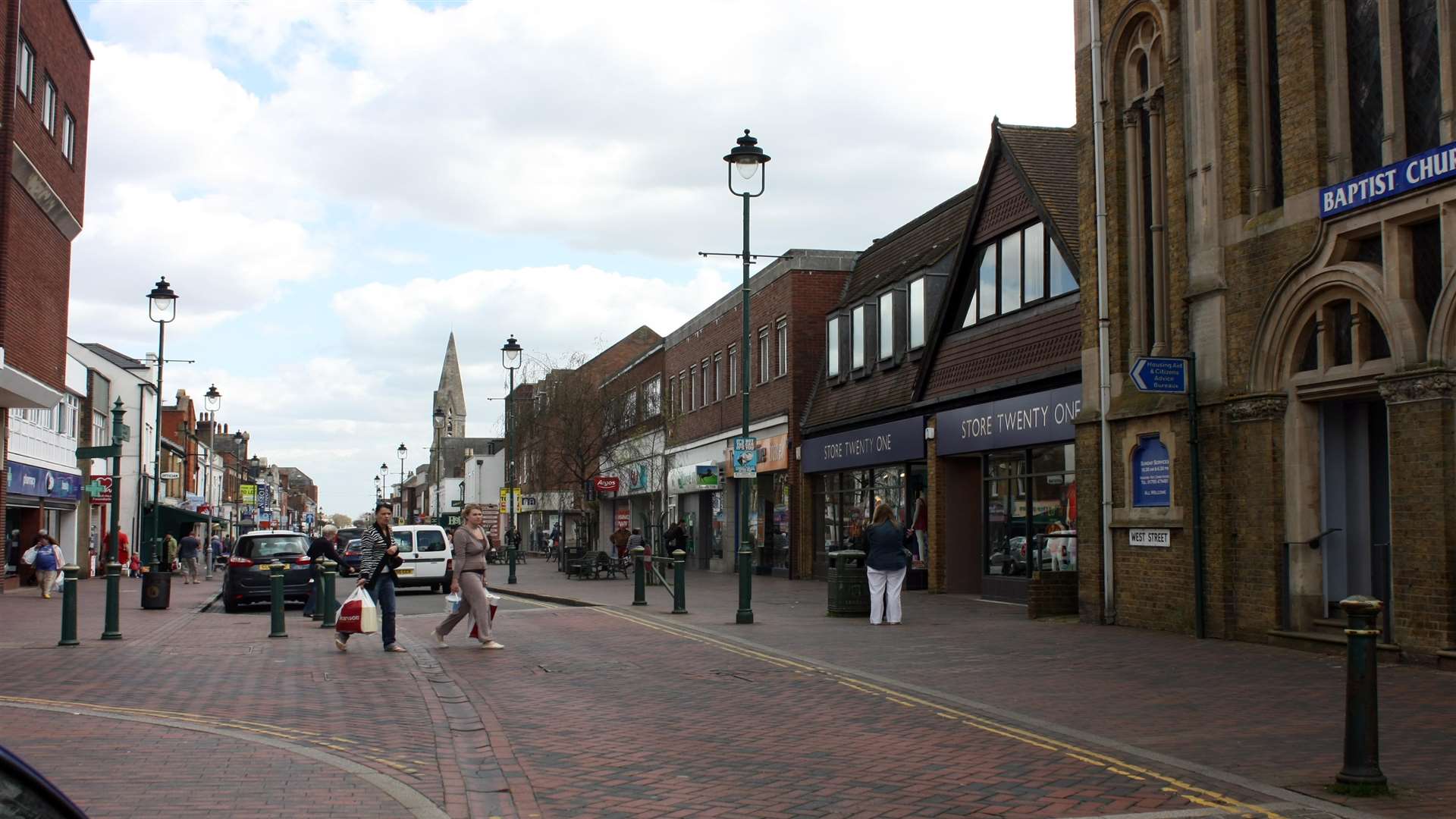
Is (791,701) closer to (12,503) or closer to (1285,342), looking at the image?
(1285,342)

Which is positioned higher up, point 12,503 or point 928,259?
point 928,259

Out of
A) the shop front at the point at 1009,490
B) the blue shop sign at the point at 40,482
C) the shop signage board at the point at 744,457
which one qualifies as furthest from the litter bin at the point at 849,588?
the blue shop sign at the point at 40,482

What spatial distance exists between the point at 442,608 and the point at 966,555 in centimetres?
987

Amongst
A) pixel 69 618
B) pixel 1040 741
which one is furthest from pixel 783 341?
pixel 1040 741

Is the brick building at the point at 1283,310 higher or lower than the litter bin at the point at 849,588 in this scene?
higher

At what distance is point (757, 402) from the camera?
37.7m

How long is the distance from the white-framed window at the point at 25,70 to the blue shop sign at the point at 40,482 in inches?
334

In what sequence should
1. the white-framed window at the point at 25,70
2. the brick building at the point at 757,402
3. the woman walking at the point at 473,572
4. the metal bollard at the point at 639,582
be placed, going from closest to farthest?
the woman walking at the point at 473,572, the metal bollard at the point at 639,582, the white-framed window at the point at 25,70, the brick building at the point at 757,402

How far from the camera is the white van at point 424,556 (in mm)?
30375

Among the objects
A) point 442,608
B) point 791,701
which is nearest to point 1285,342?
point 791,701

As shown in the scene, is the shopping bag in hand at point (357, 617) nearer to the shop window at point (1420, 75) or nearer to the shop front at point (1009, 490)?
the shop front at point (1009, 490)

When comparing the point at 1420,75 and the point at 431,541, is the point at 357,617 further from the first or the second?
the point at 431,541

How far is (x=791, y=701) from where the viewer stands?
10.9 meters

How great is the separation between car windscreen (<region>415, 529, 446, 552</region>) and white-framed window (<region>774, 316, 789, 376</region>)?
32.6 feet
